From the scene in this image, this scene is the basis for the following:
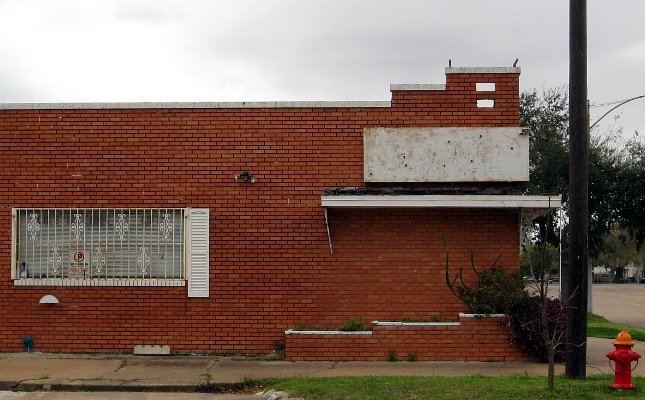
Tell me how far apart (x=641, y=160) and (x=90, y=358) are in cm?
1828

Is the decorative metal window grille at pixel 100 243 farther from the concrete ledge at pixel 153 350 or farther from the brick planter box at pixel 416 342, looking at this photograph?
the brick planter box at pixel 416 342

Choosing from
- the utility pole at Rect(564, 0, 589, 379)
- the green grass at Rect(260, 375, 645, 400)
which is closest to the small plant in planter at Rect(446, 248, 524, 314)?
the green grass at Rect(260, 375, 645, 400)

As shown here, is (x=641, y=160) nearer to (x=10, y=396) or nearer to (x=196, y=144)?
(x=196, y=144)

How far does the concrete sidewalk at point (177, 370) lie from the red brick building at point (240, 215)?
0.54 m

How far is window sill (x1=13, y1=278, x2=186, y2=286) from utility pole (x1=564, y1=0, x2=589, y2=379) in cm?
652

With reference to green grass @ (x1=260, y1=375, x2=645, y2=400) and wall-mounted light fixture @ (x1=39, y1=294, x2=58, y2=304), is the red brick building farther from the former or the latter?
green grass @ (x1=260, y1=375, x2=645, y2=400)

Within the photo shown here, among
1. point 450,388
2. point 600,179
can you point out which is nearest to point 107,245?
point 450,388

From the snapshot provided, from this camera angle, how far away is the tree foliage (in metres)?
26.0

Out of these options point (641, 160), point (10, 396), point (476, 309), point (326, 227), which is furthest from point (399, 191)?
point (641, 160)

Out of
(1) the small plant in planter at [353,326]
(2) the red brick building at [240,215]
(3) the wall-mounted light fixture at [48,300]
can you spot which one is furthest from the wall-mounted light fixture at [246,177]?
(3) the wall-mounted light fixture at [48,300]

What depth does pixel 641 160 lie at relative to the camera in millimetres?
26719

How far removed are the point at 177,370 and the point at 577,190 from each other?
635 centimetres

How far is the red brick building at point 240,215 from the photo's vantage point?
48.6ft

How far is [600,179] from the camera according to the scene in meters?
26.2
